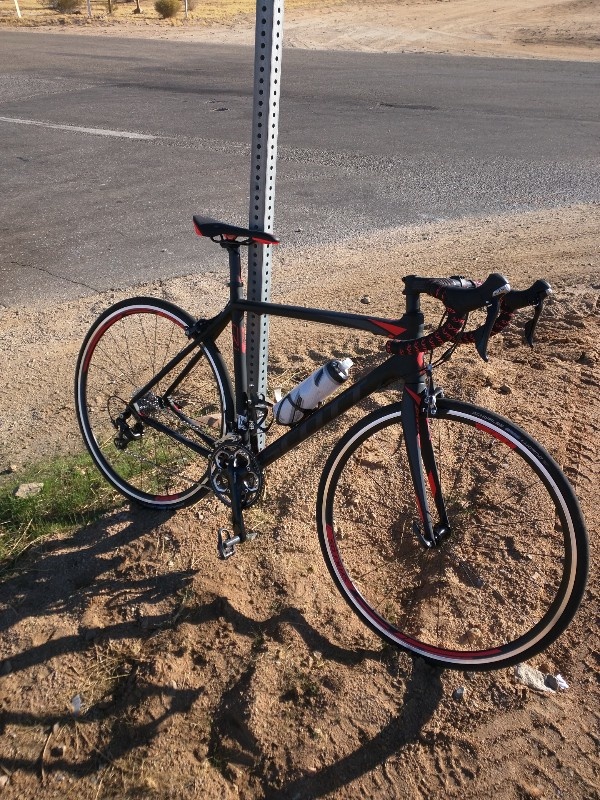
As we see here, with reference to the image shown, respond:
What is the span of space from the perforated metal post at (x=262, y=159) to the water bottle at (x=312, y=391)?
0.44 m

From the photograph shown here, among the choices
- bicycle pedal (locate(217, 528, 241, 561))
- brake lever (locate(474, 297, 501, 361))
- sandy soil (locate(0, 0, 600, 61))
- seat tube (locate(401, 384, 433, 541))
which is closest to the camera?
brake lever (locate(474, 297, 501, 361))

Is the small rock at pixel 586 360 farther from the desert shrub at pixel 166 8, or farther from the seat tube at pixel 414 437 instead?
the desert shrub at pixel 166 8

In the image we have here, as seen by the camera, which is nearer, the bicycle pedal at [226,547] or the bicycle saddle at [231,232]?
the bicycle saddle at [231,232]

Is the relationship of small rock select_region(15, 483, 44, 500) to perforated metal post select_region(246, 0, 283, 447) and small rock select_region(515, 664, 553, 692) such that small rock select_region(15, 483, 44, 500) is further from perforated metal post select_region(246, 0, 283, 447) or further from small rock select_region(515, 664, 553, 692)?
small rock select_region(515, 664, 553, 692)

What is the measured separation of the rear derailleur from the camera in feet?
9.30

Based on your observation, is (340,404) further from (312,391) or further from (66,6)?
(66,6)

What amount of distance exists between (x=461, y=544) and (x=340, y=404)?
0.90 m

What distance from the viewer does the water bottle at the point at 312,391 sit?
2531 millimetres

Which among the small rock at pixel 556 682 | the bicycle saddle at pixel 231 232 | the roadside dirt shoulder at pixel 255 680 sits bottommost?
the roadside dirt shoulder at pixel 255 680

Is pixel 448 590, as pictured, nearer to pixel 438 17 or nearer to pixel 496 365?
pixel 496 365

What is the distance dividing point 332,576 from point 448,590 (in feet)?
1.51

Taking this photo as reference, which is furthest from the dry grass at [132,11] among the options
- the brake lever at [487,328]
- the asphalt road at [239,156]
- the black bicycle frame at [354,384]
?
the brake lever at [487,328]

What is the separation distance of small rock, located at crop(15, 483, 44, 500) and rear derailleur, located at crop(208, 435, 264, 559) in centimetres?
109

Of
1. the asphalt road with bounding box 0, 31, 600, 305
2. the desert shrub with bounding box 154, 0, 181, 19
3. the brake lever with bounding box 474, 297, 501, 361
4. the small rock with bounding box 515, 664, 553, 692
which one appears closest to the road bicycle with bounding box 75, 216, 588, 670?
the brake lever with bounding box 474, 297, 501, 361
